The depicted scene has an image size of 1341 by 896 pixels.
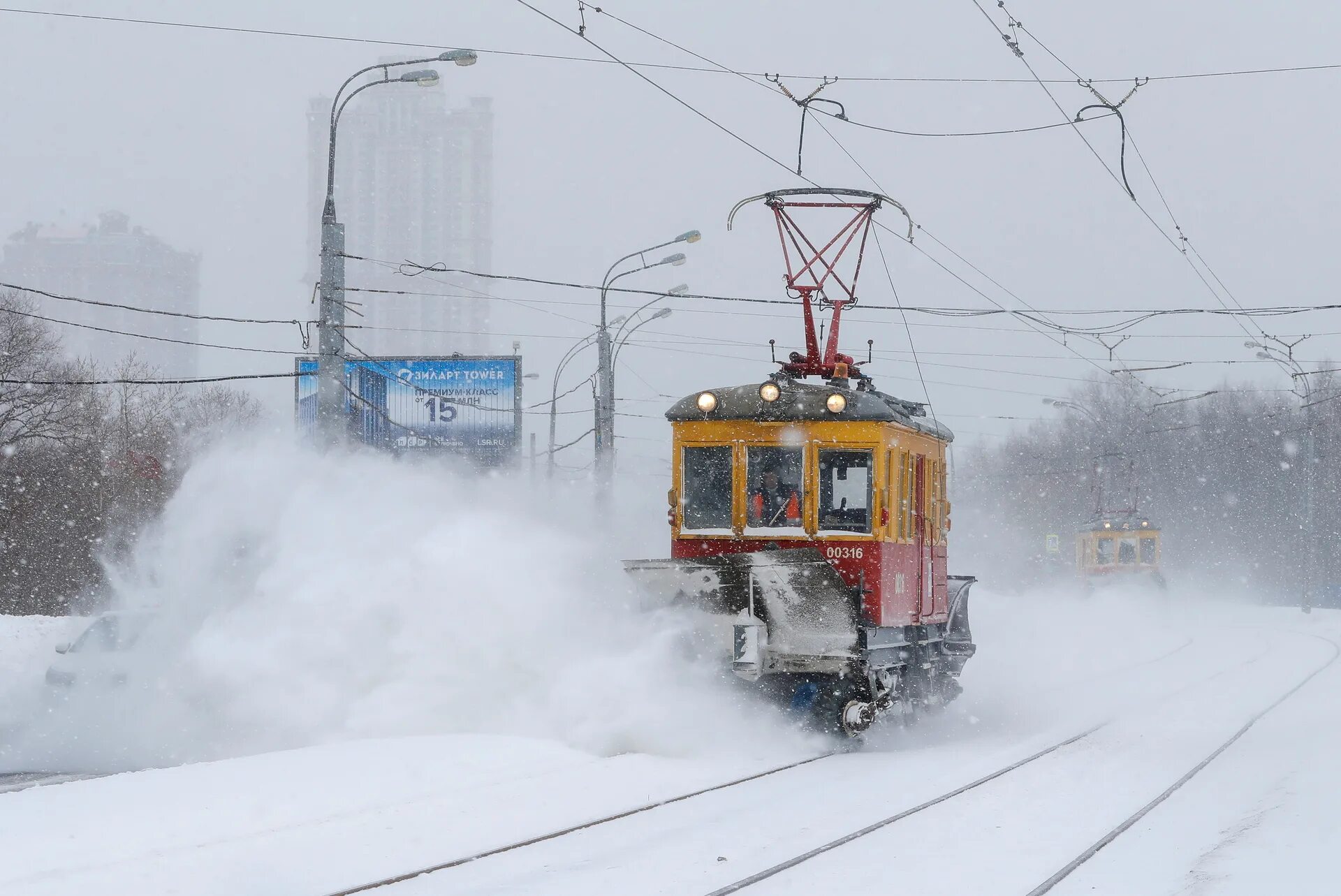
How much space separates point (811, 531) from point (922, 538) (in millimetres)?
1703

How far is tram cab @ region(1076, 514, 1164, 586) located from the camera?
40.2 metres

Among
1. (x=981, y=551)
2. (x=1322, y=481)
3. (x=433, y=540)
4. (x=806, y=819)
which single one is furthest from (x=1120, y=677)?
(x=1322, y=481)

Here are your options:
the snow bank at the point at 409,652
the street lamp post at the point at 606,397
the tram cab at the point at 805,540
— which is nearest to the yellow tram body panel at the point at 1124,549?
the street lamp post at the point at 606,397

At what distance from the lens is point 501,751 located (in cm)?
1124

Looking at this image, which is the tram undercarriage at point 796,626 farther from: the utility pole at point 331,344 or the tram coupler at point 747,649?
the utility pole at point 331,344

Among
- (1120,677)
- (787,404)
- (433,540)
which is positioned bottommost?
(1120,677)

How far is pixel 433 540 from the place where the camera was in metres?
13.8

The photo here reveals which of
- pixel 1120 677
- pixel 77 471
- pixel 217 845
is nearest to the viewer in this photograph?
pixel 217 845

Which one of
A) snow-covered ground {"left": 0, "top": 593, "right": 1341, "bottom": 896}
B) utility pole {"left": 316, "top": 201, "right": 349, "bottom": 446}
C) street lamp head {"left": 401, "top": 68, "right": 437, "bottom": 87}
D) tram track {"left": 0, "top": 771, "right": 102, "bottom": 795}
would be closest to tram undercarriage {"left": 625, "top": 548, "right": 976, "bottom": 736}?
snow-covered ground {"left": 0, "top": 593, "right": 1341, "bottom": 896}

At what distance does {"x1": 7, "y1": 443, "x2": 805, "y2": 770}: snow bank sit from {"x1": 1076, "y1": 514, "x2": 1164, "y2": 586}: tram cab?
28.4 m

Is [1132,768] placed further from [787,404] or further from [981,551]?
[981,551]

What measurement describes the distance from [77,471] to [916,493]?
28.5 metres

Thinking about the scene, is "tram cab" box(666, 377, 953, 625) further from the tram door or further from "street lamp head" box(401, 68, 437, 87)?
"street lamp head" box(401, 68, 437, 87)

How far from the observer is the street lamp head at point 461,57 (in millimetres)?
18078
